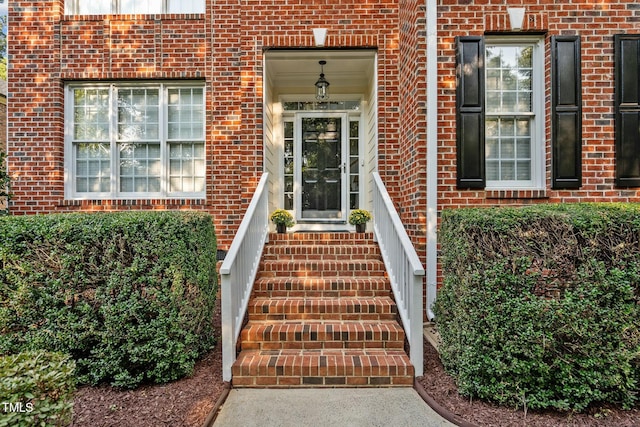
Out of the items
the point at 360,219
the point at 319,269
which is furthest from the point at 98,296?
the point at 360,219

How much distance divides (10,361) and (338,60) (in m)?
4.92

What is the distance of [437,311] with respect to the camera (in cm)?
316

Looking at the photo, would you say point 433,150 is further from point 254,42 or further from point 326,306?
point 254,42

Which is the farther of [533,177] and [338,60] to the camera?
[338,60]

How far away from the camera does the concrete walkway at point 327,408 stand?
2453mm

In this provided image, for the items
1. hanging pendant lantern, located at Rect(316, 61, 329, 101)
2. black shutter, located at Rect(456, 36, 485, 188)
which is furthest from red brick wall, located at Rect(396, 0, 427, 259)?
hanging pendant lantern, located at Rect(316, 61, 329, 101)

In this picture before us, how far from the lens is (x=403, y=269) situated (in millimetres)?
3365

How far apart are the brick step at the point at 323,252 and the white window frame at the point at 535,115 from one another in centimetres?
162

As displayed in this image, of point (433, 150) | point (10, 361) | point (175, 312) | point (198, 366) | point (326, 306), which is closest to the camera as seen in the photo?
point (10, 361)

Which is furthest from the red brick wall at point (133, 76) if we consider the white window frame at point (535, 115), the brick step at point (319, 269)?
the white window frame at point (535, 115)

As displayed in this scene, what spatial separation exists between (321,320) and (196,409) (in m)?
1.39

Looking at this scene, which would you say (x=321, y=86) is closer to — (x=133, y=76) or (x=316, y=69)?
(x=316, y=69)

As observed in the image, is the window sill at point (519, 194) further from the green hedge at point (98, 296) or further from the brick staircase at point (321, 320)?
the green hedge at point (98, 296)

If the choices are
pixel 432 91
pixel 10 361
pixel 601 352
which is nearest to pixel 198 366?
pixel 10 361
